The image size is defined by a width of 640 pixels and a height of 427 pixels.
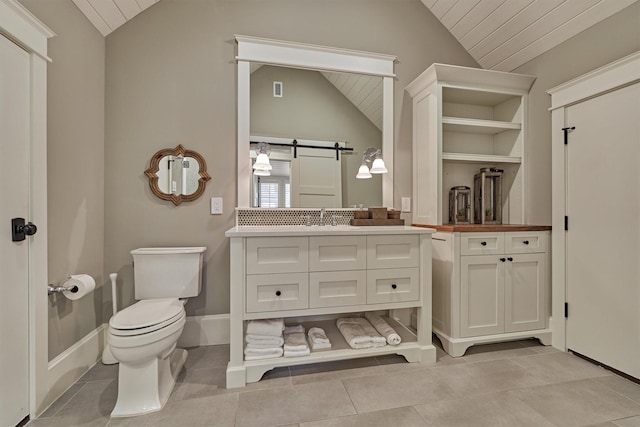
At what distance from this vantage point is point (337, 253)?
183 centimetres

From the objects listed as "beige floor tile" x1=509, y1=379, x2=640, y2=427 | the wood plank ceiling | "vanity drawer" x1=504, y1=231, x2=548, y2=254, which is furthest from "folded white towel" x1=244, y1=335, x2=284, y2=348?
the wood plank ceiling

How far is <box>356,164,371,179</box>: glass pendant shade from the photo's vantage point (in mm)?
2445

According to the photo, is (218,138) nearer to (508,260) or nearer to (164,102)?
(164,102)

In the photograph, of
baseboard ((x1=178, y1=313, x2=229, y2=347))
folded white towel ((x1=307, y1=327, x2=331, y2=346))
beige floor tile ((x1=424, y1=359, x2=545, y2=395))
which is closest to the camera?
beige floor tile ((x1=424, y1=359, x2=545, y2=395))

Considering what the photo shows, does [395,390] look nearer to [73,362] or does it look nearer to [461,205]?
[461,205]

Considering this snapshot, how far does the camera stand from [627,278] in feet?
5.91

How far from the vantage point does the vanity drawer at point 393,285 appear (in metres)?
1.89

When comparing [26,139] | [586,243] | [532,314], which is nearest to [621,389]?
[532,314]

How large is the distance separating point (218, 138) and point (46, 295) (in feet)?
4.66

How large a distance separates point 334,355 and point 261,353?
18.2 inches

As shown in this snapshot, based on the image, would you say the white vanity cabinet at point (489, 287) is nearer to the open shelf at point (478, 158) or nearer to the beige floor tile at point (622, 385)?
the beige floor tile at point (622, 385)

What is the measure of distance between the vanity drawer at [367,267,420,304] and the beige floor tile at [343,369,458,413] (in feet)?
1.51

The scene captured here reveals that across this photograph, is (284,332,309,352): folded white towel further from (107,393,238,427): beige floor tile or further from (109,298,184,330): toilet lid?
(109,298,184,330): toilet lid

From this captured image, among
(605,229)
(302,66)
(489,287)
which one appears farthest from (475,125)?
(302,66)
